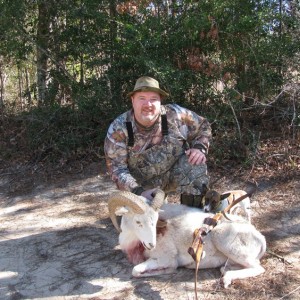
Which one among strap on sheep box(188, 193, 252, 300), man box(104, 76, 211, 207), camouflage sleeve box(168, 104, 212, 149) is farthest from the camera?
camouflage sleeve box(168, 104, 212, 149)

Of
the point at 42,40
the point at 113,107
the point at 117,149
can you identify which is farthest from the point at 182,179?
the point at 42,40

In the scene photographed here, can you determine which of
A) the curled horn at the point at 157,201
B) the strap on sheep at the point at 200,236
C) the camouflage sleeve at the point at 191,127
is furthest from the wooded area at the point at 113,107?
the camouflage sleeve at the point at 191,127

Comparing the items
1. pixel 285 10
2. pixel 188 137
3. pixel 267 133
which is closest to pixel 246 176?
pixel 267 133

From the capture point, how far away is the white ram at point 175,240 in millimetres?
3721

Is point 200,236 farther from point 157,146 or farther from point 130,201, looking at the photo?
point 157,146

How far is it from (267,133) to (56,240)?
13.0 feet

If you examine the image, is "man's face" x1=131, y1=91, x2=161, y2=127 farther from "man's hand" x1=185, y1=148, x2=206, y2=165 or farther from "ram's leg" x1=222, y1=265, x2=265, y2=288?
"ram's leg" x1=222, y1=265, x2=265, y2=288

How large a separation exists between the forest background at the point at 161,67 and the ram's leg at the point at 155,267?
2952 millimetres

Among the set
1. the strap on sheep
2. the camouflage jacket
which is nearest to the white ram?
the strap on sheep

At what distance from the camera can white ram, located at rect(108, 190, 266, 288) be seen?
3.72 meters

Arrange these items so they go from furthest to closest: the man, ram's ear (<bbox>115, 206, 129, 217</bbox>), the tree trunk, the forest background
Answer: the tree trunk < the forest background < the man < ram's ear (<bbox>115, 206, 129, 217</bbox>)

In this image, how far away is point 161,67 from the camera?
6.82 metres

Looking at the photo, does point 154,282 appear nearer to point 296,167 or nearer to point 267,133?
point 296,167

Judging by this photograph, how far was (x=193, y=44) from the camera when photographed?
23.3 ft
